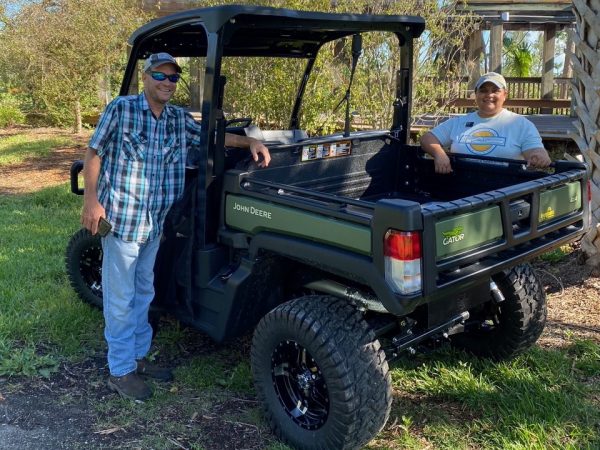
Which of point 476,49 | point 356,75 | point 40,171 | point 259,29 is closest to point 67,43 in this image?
point 40,171

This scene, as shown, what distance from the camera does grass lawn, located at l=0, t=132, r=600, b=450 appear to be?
3.14 metres

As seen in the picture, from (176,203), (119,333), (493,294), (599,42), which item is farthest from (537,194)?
(599,42)

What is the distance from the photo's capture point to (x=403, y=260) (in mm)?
2490

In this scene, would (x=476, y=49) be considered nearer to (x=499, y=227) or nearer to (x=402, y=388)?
(x=402, y=388)

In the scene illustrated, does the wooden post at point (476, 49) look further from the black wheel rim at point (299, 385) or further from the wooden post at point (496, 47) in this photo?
the black wheel rim at point (299, 385)

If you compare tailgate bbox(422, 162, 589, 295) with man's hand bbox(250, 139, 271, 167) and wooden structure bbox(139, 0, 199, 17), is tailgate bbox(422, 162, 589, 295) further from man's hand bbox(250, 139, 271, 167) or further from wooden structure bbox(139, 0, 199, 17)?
wooden structure bbox(139, 0, 199, 17)

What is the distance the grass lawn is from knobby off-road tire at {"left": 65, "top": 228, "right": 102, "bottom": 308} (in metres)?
0.11

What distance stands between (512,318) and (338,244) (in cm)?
144

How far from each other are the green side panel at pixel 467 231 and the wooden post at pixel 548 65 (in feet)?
42.8

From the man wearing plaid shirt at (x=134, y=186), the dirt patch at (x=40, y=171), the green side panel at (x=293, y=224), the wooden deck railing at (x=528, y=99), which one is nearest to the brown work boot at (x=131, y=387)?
the man wearing plaid shirt at (x=134, y=186)

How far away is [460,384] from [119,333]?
186cm

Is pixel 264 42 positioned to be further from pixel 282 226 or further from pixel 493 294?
pixel 493 294

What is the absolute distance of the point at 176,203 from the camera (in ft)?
11.6

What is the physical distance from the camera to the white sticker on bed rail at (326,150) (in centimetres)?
372
